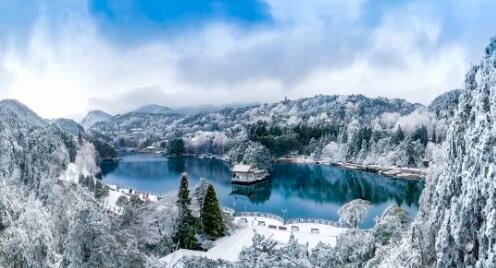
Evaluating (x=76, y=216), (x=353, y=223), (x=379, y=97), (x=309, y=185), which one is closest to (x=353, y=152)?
(x=309, y=185)

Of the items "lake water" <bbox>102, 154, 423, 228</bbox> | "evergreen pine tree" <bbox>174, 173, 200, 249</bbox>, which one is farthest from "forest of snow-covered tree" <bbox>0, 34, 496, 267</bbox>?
"lake water" <bbox>102, 154, 423, 228</bbox>

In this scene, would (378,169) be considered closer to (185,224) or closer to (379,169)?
(379,169)

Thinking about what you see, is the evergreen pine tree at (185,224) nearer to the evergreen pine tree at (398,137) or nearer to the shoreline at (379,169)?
the shoreline at (379,169)

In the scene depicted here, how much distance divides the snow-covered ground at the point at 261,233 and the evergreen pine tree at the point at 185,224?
37.7 inches

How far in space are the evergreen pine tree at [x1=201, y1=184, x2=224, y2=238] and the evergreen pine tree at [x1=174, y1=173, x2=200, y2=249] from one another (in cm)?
62

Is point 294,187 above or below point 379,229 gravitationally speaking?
below

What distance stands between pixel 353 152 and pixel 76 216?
77405 mm

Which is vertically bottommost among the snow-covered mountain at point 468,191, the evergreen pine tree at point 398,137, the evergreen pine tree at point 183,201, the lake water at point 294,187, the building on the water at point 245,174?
the lake water at point 294,187

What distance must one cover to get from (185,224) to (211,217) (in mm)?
1850

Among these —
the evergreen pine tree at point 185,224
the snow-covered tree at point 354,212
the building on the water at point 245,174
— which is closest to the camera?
the evergreen pine tree at point 185,224

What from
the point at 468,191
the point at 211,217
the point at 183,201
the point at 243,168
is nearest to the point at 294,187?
the point at 243,168

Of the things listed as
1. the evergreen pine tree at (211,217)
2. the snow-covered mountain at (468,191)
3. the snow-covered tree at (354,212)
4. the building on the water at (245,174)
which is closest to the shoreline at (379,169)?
the building on the water at (245,174)

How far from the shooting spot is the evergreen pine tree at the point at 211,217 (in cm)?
2548

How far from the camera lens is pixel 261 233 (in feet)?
88.9
